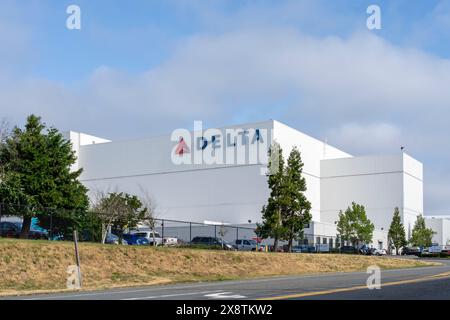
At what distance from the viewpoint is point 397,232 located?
3484 inches

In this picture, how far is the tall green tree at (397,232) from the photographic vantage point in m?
88.3

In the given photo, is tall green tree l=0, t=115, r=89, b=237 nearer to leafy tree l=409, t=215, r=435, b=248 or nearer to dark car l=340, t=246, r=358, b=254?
dark car l=340, t=246, r=358, b=254

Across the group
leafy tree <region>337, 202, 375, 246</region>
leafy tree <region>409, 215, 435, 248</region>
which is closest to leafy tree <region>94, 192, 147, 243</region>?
leafy tree <region>337, 202, 375, 246</region>

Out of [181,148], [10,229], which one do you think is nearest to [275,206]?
[10,229]

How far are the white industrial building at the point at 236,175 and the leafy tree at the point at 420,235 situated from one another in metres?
1.13

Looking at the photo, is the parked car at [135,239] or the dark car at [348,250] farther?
the dark car at [348,250]

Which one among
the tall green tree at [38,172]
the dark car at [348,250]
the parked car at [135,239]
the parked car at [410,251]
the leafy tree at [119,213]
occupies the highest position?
the tall green tree at [38,172]

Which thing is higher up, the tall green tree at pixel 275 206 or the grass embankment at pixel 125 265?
the tall green tree at pixel 275 206

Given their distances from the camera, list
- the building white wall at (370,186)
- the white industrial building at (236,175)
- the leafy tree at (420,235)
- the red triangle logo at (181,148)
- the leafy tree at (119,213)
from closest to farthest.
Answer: the leafy tree at (119,213)
the white industrial building at (236,175)
the red triangle logo at (181,148)
the building white wall at (370,186)
the leafy tree at (420,235)

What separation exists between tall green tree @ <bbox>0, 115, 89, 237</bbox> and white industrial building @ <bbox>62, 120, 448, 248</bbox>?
123ft

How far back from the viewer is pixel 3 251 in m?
26.1

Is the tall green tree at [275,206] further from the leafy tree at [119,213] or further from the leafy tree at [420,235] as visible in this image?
the leafy tree at [420,235]

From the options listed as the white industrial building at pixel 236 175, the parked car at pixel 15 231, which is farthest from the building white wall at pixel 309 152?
the parked car at pixel 15 231

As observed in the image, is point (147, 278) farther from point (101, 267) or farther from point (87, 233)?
point (87, 233)
